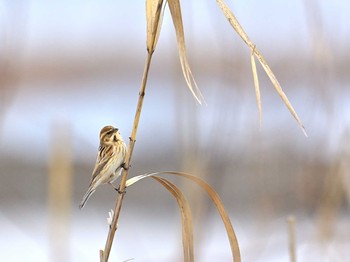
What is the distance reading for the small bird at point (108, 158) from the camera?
220 centimetres

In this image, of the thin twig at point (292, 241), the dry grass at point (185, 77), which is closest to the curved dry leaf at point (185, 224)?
the dry grass at point (185, 77)

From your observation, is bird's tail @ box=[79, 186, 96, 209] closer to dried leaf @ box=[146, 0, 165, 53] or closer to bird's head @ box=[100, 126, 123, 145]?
bird's head @ box=[100, 126, 123, 145]

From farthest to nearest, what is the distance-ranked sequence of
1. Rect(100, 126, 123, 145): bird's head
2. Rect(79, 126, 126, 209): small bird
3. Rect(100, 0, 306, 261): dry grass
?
Rect(100, 126, 123, 145): bird's head, Rect(79, 126, 126, 209): small bird, Rect(100, 0, 306, 261): dry grass

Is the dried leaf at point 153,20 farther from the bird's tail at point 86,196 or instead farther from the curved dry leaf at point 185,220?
the bird's tail at point 86,196

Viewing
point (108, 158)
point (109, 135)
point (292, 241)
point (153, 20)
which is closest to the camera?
point (153, 20)

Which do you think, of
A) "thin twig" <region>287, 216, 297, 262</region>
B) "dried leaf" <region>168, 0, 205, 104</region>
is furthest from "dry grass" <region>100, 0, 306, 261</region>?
"thin twig" <region>287, 216, 297, 262</region>

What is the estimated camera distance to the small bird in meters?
2.20

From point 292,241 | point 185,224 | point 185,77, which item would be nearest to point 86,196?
point 292,241

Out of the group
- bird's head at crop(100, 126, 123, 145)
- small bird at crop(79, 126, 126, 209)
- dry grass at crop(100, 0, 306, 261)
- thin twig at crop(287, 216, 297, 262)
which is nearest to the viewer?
dry grass at crop(100, 0, 306, 261)

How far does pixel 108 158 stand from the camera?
87.4 inches

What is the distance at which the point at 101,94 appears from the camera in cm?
760

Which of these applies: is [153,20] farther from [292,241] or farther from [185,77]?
[292,241]

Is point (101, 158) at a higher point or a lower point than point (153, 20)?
lower

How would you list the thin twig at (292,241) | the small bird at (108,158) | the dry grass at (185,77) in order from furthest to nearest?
the small bird at (108,158) → the thin twig at (292,241) → the dry grass at (185,77)
